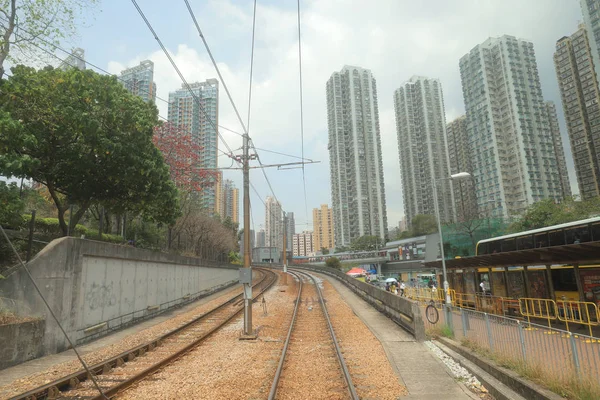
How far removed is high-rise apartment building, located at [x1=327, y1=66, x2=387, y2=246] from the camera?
10856 centimetres

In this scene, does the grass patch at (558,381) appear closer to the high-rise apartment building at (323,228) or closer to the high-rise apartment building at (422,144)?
the high-rise apartment building at (422,144)

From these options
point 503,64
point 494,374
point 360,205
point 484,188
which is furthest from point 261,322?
point 360,205

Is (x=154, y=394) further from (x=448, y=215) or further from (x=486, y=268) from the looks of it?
(x=448, y=215)

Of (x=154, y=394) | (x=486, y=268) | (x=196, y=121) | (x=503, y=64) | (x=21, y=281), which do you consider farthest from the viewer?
(x=503, y=64)

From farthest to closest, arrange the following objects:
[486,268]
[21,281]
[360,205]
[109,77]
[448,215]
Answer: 1. [360,205]
2. [448,215]
3. [486,268]
4. [109,77]
5. [21,281]

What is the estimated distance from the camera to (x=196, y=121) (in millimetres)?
33656

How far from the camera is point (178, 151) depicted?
93.1 feet

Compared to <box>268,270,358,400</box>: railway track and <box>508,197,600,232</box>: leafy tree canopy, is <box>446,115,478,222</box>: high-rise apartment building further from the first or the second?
Result: <box>268,270,358,400</box>: railway track

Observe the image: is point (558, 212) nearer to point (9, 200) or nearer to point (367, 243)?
point (9, 200)

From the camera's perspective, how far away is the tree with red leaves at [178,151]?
91.9 feet

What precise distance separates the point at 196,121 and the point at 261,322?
2244cm

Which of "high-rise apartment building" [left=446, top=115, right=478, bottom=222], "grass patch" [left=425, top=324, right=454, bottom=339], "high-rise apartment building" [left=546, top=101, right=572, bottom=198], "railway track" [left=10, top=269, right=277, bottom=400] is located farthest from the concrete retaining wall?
"high-rise apartment building" [left=546, top=101, right=572, bottom=198]

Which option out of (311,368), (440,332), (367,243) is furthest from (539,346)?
(367,243)

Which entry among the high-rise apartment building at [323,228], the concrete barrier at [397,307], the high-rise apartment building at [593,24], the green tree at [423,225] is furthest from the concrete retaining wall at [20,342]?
the high-rise apartment building at [323,228]
